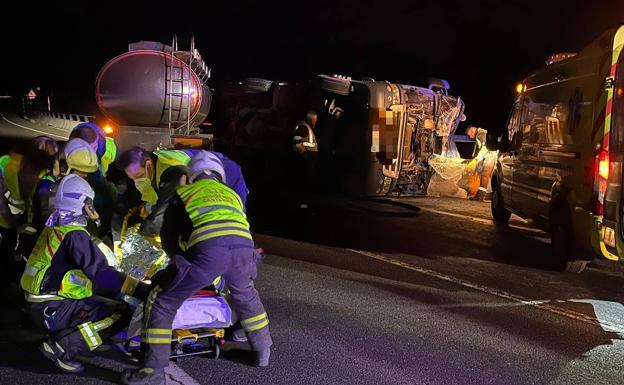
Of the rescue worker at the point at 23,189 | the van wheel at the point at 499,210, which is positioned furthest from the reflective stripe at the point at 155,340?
the van wheel at the point at 499,210

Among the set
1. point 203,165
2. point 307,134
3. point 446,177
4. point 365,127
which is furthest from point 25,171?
point 446,177

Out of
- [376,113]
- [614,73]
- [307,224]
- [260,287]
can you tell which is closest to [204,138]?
[307,224]

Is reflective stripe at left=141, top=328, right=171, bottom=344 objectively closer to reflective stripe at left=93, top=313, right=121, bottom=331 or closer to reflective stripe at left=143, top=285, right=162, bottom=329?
reflective stripe at left=143, top=285, right=162, bottom=329

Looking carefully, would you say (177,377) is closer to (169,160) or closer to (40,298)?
(40,298)

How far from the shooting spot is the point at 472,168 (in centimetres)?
1230

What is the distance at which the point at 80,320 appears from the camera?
12.0 ft

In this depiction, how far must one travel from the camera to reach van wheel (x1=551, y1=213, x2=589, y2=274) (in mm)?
6379

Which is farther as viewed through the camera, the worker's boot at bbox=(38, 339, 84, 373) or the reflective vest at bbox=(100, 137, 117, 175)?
the reflective vest at bbox=(100, 137, 117, 175)

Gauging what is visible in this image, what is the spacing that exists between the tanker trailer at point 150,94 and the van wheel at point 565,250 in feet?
14.9

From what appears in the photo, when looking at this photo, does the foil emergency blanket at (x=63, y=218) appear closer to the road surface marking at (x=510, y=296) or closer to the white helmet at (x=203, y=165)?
the white helmet at (x=203, y=165)

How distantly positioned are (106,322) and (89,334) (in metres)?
0.12

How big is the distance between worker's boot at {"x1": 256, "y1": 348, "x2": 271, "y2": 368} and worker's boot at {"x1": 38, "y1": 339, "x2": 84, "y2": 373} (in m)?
1.11

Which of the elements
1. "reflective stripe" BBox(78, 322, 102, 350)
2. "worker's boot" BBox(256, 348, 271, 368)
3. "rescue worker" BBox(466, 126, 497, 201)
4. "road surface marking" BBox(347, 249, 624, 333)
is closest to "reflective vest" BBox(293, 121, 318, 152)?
"rescue worker" BBox(466, 126, 497, 201)

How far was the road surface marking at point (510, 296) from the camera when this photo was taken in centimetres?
489
